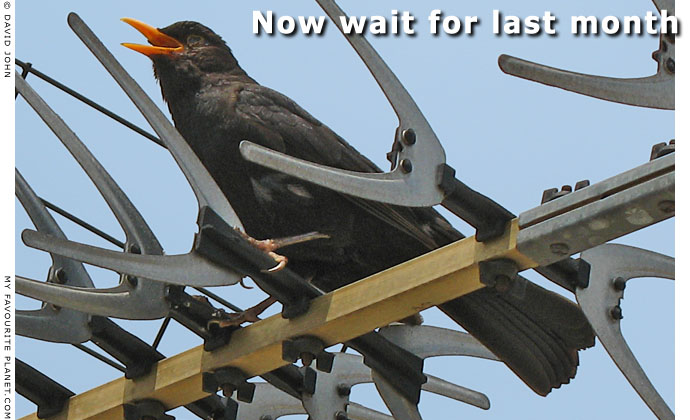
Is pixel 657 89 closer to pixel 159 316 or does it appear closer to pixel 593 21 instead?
pixel 593 21

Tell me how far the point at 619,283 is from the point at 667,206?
66cm

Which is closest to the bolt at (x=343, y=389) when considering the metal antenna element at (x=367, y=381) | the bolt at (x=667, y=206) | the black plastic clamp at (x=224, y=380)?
the metal antenna element at (x=367, y=381)

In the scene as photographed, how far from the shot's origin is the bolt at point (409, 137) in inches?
160

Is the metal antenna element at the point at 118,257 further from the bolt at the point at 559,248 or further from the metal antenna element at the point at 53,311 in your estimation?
the bolt at the point at 559,248

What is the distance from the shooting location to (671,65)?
3801 millimetres

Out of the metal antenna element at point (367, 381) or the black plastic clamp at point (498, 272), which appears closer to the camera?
the black plastic clamp at point (498, 272)

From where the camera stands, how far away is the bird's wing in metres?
5.19

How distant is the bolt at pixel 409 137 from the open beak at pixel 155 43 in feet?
7.12

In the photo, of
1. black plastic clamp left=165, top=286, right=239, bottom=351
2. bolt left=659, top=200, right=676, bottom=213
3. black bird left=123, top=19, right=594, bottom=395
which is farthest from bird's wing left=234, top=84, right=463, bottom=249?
bolt left=659, top=200, right=676, bottom=213

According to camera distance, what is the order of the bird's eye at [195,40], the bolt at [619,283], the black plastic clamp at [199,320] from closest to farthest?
the bolt at [619,283]
the black plastic clamp at [199,320]
the bird's eye at [195,40]

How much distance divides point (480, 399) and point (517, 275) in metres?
1.11

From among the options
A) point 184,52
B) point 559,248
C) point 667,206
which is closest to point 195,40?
point 184,52

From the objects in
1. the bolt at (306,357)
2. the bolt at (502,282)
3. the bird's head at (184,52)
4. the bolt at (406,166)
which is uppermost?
the bird's head at (184,52)

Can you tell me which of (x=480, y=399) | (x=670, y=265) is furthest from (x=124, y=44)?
(x=670, y=265)
